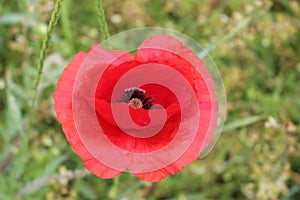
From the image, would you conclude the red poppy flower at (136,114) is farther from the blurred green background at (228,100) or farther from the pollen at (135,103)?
the blurred green background at (228,100)

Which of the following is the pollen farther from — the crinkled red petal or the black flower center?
the crinkled red petal

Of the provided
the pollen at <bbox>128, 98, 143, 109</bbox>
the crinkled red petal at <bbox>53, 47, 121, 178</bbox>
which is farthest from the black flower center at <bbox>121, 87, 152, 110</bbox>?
the crinkled red petal at <bbox>53, 47, 121, 178</bbox>

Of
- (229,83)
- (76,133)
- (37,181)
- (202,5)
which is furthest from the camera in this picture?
(202,5)

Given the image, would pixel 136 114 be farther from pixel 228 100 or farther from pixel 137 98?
pixel 228 100

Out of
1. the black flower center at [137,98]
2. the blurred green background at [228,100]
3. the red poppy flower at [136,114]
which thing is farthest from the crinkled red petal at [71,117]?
the blurred green background at [228,100]

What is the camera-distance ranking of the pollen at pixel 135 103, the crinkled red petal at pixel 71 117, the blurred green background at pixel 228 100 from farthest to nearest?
the blurred green background at pixel 228 100, the pollen at pixel 135 103, the crinkled red petal at pixel 71 117

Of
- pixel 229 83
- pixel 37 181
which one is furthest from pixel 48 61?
pixel 229 83

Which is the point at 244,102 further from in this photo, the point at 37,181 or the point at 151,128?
the point at 151,128
